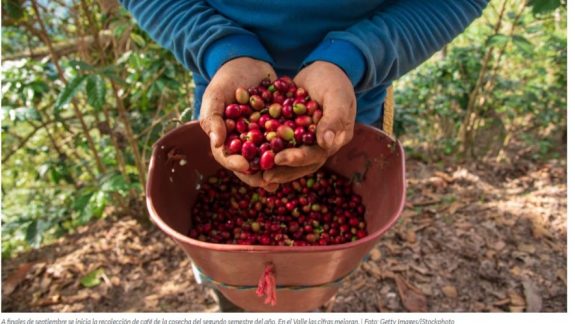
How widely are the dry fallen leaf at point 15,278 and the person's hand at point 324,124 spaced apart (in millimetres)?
1729

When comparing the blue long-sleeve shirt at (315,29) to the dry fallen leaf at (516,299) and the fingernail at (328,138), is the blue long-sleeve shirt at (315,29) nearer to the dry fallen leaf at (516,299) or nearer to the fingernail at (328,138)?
the fingernail at (328,138)

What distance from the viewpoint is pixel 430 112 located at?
2.78 metres

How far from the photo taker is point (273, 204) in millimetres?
1348

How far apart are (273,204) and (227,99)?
0.41 meters

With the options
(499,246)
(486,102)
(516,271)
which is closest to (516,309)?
(516,271)

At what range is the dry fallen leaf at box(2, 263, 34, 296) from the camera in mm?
2068

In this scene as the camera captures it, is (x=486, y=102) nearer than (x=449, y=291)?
No

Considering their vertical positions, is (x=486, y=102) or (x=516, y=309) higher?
(x=486, y=102)

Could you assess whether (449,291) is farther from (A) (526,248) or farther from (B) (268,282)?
(B) (268,282)

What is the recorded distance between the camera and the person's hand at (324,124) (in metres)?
0.95

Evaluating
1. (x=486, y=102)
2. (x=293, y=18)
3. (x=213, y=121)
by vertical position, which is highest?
(x=293, y=18)
